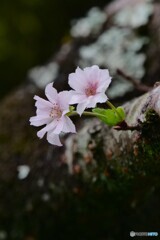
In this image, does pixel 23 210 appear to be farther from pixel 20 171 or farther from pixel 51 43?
pixel 51 43

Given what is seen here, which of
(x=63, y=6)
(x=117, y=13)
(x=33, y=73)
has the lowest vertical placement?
(x=33, y=73)

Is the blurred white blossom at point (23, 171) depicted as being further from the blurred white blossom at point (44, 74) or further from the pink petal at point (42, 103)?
the pink petal at point (42, 103)

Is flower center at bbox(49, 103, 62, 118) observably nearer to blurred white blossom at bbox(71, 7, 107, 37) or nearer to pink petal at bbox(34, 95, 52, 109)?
pink petal at bbox(34, 95, 52, 109)

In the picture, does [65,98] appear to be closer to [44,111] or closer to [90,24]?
[44,111]

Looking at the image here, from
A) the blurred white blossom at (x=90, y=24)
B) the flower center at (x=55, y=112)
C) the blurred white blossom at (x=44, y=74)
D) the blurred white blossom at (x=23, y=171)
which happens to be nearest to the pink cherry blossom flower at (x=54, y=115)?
the flower center at (x=55, y=112)

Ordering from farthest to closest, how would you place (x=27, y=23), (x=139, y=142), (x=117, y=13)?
(x=27, y=23) < (x=117, y=13) < (x=139, y=142)

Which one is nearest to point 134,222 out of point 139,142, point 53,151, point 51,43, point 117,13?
point 53,151
